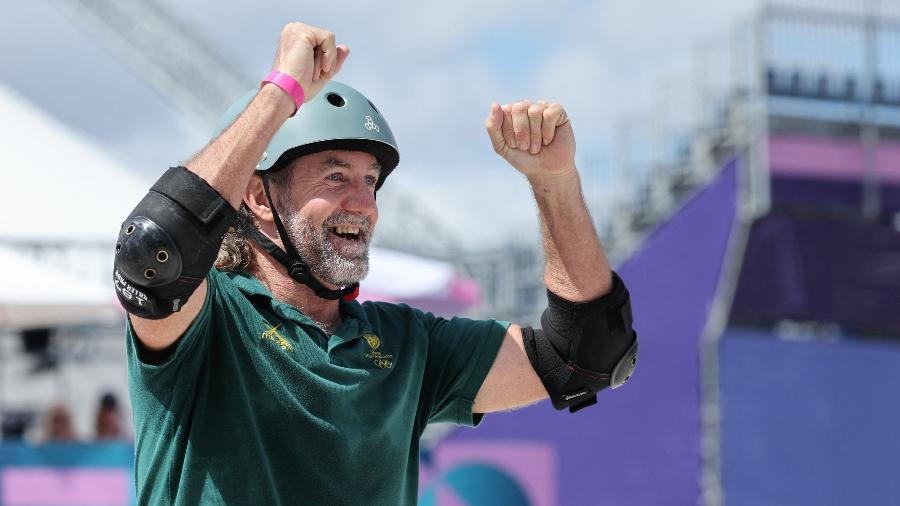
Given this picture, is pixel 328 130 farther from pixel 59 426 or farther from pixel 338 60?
pixel 59 426

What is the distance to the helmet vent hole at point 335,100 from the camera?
3.68 metres

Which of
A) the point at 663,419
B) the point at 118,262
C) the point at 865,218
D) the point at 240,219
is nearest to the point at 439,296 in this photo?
the point at 663,419

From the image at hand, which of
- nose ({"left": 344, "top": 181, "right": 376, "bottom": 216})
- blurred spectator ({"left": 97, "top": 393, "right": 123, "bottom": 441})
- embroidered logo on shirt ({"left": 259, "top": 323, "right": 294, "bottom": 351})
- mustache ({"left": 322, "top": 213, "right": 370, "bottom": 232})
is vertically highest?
nose ({"left": 344, "top": 181, "right": 376, "bottom": 216})

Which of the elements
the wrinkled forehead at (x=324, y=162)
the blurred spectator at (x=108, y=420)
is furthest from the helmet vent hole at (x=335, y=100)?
the blurred spectator at (x=108, y=420)

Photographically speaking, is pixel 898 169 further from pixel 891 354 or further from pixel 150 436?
pixel 150 436

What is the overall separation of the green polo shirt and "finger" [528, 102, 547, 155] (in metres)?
0.67

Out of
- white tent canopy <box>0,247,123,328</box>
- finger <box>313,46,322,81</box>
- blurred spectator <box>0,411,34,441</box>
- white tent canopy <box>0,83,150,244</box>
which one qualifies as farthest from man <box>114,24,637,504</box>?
blurred spectator <box>0,411,34,441</box>

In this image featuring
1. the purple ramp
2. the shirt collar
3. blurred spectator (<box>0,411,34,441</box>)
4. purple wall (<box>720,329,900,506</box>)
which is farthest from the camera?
blurred spectator (<box>0,411,34,441</box>)

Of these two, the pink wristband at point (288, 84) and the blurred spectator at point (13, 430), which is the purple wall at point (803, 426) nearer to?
the blurred spectator at point (13, 430)

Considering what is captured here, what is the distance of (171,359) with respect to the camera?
307 centimetres

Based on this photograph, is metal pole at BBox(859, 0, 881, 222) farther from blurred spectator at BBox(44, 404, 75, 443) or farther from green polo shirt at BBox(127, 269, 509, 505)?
green polo shirt at BBox(127, 269, 509, 505)

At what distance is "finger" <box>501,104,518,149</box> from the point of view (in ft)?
11.1

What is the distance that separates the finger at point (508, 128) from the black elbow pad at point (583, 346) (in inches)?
18.4

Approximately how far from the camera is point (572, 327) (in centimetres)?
362
